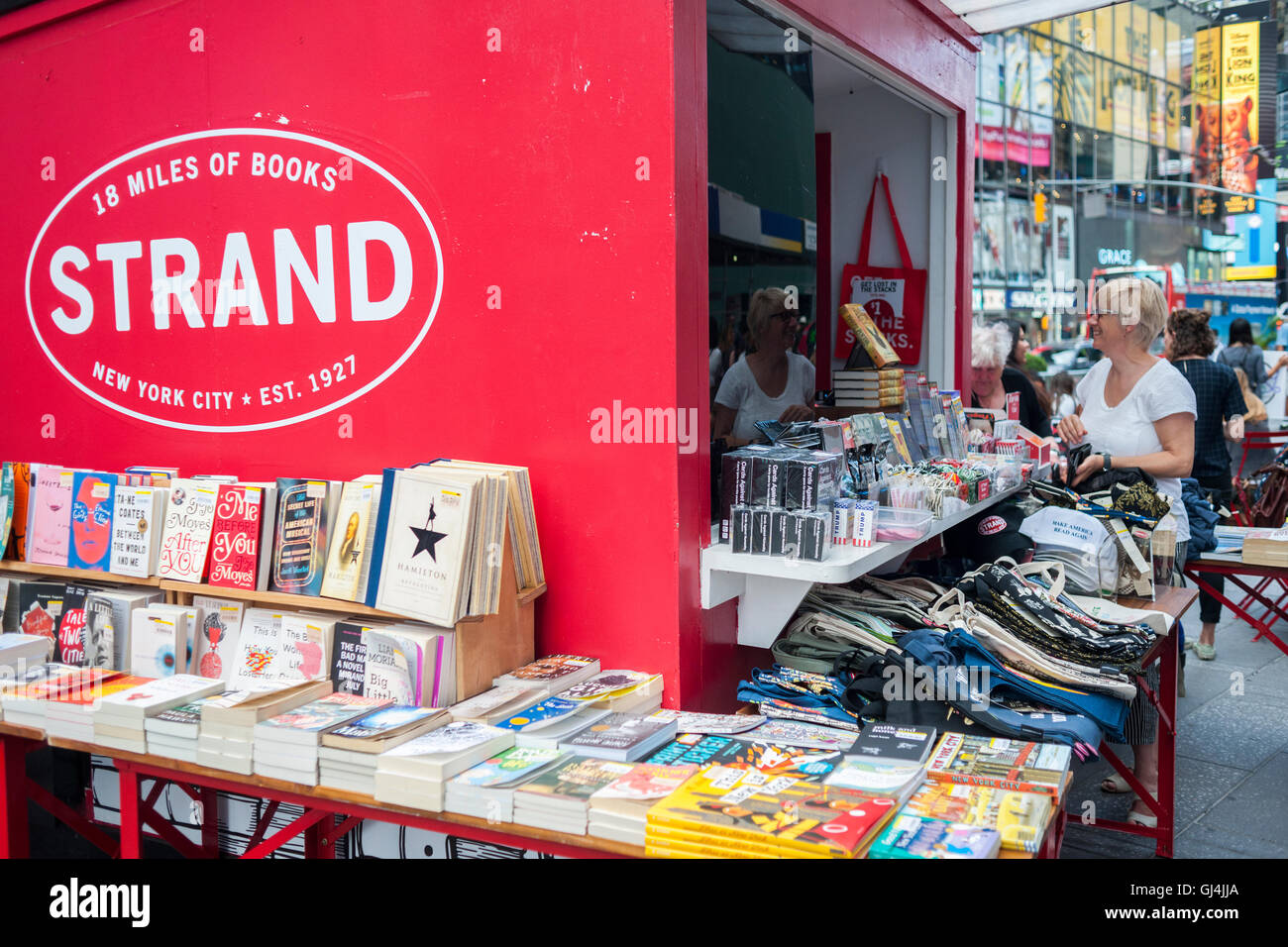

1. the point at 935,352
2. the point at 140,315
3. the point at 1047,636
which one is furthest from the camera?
the point at 935,352

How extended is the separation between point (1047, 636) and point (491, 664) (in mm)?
1580

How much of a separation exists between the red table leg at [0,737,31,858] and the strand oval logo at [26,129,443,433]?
4.01ft

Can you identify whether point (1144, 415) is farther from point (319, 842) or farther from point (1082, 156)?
point (1082, 156)

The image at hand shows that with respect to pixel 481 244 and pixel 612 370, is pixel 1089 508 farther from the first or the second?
pixel 481 244

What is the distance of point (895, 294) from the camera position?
4938 millimetres

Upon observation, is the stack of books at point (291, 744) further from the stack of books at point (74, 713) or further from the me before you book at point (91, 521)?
the me before you book at point (91, 521)

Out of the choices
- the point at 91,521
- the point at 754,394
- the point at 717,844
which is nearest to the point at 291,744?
→ the point at 717,844

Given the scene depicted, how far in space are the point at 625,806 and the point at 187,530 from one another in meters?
1.81

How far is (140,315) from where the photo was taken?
3.71 m

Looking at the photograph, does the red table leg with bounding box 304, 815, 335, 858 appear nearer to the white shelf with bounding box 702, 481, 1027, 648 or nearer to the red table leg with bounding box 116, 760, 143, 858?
the red table leg with bounding box 116, 760, 143, 858

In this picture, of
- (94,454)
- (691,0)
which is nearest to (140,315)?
(94,454)

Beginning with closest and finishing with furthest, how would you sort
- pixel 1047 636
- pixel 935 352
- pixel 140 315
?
1. pixel 1047 636
2. pixel 140 315
3. pixel 935 352

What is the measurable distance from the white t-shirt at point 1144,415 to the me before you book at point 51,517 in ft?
12.6

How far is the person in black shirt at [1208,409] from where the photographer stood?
19.7ft
